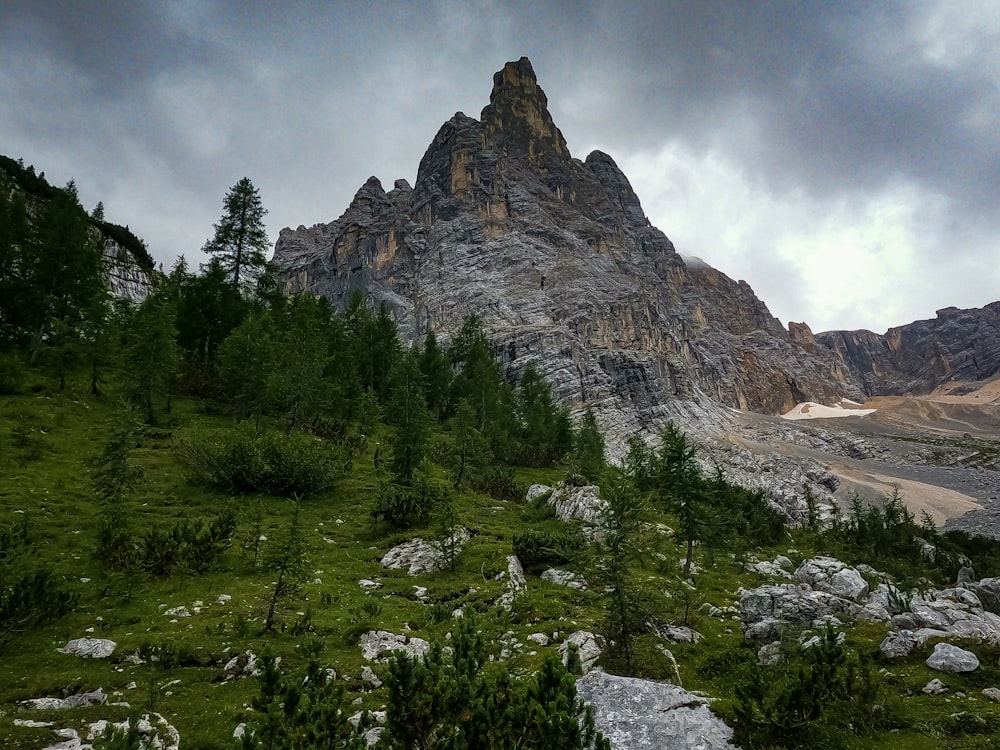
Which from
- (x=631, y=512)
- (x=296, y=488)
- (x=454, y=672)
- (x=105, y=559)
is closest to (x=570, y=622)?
(x=631, y=512)

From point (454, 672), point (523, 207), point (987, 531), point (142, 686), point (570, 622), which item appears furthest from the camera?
point (523, 207)

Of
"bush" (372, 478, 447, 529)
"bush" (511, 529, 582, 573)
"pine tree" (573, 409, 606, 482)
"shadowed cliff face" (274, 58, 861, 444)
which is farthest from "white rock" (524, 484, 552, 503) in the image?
"shadowed cliff face" (274, 58, 861, 444)

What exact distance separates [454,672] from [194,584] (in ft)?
40.9

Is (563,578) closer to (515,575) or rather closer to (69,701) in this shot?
(515,575)

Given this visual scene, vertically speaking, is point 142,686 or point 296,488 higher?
point 296,488

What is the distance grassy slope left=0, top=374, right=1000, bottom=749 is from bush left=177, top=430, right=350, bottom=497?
38.8 inches

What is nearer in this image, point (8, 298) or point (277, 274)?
point (8, 298)

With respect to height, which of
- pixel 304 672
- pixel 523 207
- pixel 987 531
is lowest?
pixel 987 531

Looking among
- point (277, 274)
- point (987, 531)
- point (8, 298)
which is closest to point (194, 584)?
point (8, 298)

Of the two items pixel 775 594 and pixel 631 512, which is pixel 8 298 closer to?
pixel 631 512

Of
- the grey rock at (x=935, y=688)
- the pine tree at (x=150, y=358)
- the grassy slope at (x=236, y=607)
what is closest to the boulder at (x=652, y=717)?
the grassy slope at (x=236, y=607)

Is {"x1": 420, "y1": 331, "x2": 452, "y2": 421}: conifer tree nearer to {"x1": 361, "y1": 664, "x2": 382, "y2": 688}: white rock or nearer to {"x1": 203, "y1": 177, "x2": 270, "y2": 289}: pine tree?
{"x1": 203, "y1": 177, "x2": 270, "y2": 289}: pine tree

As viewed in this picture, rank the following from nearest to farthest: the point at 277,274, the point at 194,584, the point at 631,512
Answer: the point at 631,512 < the point at 194,584 < the point at 277,274

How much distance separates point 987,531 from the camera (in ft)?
294
